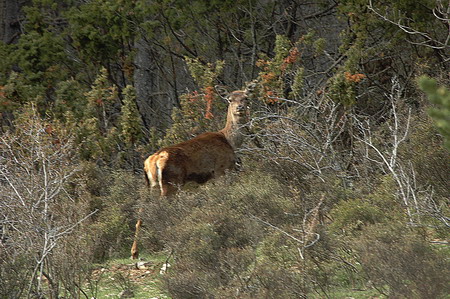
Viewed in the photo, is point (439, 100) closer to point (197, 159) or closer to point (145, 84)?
point (197, 159)

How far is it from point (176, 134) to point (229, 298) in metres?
8.59

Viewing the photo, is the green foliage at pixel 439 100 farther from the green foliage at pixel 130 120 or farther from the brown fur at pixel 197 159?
the green foliage at pixel 130 120

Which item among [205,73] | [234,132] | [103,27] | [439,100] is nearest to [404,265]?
[439,100]

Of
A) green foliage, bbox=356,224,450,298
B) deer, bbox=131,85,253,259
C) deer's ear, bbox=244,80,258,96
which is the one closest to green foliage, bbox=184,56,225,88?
deer's ear, bbox=244,80,258,96

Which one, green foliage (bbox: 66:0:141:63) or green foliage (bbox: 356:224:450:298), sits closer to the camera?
green foliage (bbox: 356:224:450:298)

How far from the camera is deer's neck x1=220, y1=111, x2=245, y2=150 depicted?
46.0 ft

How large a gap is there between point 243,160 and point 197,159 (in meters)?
1.59

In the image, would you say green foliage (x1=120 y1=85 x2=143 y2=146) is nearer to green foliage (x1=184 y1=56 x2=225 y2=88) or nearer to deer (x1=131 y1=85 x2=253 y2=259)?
green foliage (x1=184 y1=56 x2=225 y2=88)

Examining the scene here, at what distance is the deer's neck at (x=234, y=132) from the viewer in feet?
46.0

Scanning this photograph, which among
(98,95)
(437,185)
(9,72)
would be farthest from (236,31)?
(437,185)

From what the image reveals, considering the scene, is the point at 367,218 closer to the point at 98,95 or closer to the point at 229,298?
the point at 229,298

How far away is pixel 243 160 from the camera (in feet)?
46.8

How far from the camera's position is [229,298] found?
7883mm

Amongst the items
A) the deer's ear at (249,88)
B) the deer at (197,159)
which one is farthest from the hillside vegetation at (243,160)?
the deer's ear at (249,88)
